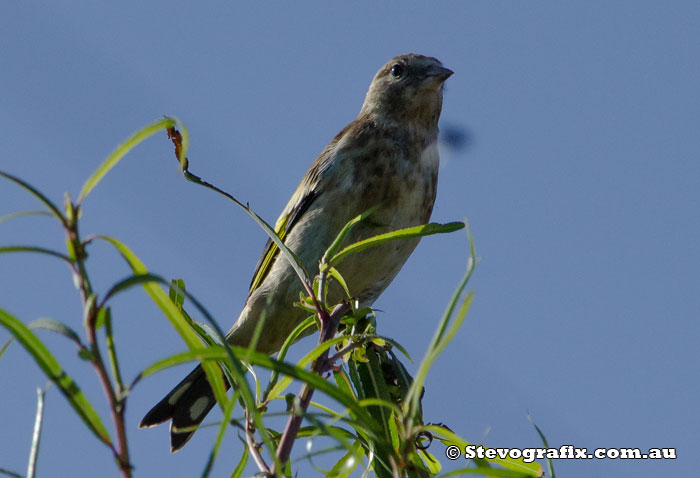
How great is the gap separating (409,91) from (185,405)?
1.98 meters

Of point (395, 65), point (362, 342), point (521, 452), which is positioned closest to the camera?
point (362, 342)

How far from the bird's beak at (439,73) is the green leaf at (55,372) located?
12.1 feet

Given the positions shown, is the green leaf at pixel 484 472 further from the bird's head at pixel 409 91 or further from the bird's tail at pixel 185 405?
the bird's head at pixel 409 91

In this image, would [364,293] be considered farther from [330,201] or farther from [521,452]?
[521,452]

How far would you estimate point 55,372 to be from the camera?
33.9 inches

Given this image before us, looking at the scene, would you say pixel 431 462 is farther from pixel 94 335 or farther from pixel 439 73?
pixel 439 73

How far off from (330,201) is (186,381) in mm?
1050

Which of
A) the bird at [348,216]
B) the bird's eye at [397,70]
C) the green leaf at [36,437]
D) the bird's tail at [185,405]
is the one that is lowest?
the green leaf at [36,437]

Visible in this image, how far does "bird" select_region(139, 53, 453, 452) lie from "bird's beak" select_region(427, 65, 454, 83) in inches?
7.3

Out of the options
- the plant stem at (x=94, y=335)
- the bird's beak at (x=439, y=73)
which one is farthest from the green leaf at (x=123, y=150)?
the bird's beak at (x=439, y=73)

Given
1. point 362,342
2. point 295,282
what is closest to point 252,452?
point 362,342

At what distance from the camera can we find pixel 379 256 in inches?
150

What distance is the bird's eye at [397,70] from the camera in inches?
182

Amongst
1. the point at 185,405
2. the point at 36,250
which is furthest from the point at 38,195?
the point at 185,405
